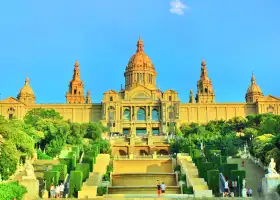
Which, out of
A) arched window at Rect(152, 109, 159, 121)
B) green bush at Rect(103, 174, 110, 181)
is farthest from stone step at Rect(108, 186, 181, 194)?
arched window at Rect(152, 109, 159, 121)

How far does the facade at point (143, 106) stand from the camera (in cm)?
8094

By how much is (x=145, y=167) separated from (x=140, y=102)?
44180 millimetres

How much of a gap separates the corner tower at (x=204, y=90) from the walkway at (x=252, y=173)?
55.3 metres

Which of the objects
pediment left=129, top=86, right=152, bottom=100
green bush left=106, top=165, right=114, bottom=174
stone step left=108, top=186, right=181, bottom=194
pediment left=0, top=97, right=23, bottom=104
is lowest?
stone step left=108, top=186, right=181, bottom=194

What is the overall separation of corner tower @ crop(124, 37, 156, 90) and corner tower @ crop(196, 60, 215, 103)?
9.61m

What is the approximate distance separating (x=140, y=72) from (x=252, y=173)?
208 feet

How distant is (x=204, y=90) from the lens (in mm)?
94125

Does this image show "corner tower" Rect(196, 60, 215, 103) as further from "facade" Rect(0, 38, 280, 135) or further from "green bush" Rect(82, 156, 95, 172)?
"green bush" Rect(82, 156, 95, 172)

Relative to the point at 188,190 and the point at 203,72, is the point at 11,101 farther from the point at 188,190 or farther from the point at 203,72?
the point at 188,190

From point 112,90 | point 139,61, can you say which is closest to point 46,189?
point 112,90

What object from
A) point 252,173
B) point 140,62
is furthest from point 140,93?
point 252,173

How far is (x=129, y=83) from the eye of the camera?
315ft

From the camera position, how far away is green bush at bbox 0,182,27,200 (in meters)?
21.9

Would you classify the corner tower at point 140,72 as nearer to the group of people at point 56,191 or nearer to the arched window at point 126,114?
the arched window at point 126,114
